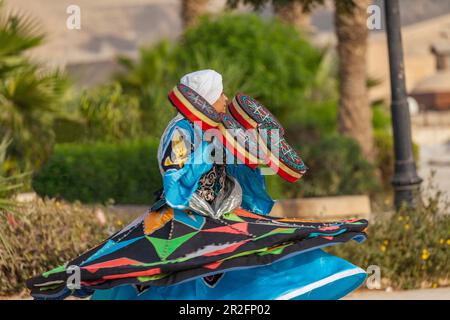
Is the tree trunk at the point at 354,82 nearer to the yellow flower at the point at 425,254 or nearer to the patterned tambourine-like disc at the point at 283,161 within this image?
the yellow flower at the point at 425,254

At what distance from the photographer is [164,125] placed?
1237 centimetres

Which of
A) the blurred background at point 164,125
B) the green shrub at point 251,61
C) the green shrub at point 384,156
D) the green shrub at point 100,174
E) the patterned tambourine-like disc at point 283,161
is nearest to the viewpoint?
the patterned tambourine-like disc at point 283,161

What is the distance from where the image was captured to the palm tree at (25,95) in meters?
13.4

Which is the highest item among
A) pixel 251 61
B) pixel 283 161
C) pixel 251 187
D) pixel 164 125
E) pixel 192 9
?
pixel 192 9

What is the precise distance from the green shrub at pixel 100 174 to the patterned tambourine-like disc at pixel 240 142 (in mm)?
6002

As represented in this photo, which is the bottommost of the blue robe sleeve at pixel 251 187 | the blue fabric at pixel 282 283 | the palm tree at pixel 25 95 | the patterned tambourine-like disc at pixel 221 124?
the blue fabric at pixel 282 283

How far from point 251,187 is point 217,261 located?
82cm

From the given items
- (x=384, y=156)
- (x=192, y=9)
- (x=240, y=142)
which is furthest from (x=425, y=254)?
(x=192, y=9)

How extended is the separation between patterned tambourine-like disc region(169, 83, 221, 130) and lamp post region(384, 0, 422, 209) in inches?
171

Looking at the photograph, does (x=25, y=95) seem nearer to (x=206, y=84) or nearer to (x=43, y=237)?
(x=43, y=237)

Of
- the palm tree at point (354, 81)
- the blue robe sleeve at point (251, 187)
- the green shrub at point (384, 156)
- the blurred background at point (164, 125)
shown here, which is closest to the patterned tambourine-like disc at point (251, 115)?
the blue robe sleeve at point (251, 187)

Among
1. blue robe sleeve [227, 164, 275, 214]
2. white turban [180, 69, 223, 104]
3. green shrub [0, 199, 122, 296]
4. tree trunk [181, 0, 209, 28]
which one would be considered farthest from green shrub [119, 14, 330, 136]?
white turban [180, 69, 223, 104]

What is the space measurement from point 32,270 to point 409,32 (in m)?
73.3
